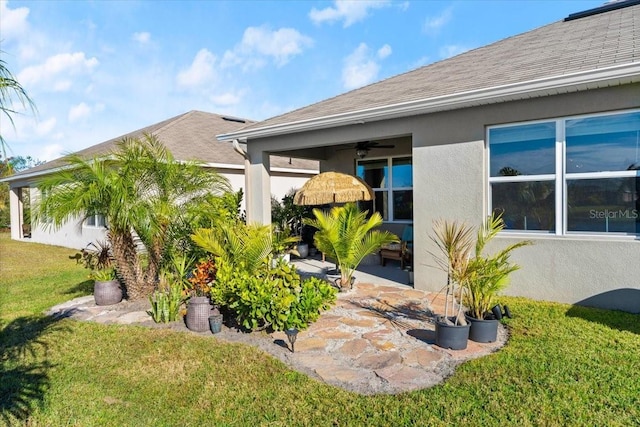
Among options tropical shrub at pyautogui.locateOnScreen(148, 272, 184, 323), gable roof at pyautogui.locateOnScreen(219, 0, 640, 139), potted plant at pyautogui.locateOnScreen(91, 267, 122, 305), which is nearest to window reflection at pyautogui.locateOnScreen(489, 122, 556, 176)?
gable roof at pyautogui.locateOnScreen(219, 0, 640, 139)

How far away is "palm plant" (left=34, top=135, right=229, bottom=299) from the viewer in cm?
682

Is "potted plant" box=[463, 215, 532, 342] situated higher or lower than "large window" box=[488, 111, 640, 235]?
lower

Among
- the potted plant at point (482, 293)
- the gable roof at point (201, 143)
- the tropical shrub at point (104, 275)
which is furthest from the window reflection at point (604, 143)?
the gable roof at point (201, 143)

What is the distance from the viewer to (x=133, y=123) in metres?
22.4

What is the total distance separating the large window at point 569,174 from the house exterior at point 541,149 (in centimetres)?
2

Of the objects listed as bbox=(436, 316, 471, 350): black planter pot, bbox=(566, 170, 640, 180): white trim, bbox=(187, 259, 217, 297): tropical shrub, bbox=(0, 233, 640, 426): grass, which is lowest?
bbox=(0, 233, 640, 426): grass

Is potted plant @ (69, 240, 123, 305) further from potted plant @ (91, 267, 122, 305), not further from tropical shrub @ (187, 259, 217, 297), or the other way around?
tropical shrub @ (187, 259, 217, 297)

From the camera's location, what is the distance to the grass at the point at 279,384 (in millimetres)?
3426

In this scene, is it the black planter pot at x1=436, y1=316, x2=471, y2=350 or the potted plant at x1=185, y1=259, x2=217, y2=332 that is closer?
the black planter pot at x1=436, y1=316, x2=471, y2=350

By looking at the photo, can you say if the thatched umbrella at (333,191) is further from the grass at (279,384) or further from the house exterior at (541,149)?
the grass at (279,384)

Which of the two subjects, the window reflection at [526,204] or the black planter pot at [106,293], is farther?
the black planter pot at [106,293]

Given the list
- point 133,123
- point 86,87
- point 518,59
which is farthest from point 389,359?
point 133,123

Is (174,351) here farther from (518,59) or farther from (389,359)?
(518,59)

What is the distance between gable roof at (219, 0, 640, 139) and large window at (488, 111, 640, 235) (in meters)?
0.74
